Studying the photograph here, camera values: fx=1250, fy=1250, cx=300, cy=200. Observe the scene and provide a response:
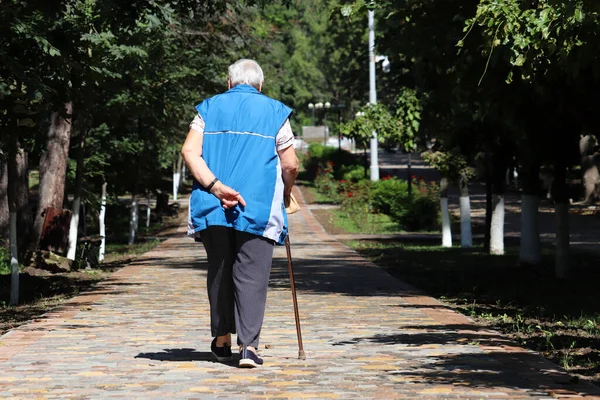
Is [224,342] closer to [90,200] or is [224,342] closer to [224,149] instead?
[224,149]

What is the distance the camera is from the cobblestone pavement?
24.1 feet

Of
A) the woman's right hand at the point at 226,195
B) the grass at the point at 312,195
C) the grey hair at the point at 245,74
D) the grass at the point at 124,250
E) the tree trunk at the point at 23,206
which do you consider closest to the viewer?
the woman's right hand at the point at 226,195

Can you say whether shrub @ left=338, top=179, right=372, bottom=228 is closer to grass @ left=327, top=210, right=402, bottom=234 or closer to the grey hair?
grass @ left=327, top=210, right=402, bottom=234

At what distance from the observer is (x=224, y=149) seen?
8102 mm

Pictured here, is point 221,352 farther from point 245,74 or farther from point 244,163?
point 245,74

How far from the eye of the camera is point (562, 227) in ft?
54.9

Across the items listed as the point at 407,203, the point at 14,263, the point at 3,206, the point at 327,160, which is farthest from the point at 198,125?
the point at 327,160

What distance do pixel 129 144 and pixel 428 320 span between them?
13.9 metres

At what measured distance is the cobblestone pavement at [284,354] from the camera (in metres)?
7.34

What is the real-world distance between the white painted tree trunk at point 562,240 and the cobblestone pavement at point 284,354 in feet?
9.45

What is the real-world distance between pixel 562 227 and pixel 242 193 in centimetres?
956

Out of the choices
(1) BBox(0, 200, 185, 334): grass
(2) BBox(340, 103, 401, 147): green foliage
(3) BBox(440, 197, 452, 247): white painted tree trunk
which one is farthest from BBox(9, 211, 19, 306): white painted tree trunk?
(3) BBox(440, 197, 452, 247): white painted tree trunk

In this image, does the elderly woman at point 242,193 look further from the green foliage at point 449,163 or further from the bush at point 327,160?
the bush at point 327,160

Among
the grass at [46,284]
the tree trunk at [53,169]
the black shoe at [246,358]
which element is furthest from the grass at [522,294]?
the tree trunk at [53,169]
